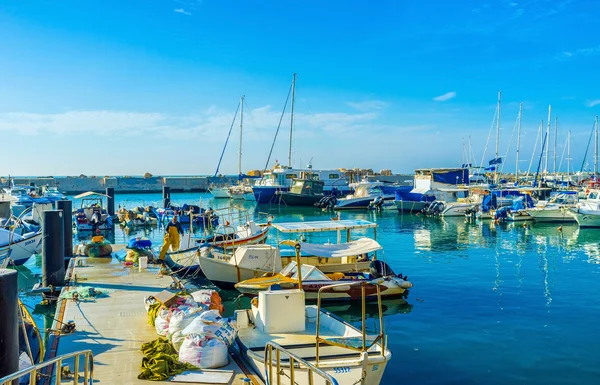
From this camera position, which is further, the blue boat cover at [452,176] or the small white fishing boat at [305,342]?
the blue boat cover at [452,176]

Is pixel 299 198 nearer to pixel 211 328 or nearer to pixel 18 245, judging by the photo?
pixel 18 245

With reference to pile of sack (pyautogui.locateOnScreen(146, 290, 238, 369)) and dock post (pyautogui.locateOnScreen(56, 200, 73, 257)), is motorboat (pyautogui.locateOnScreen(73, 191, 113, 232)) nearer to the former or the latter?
dock post (pyautogui.locateOnScreen(56, 200, 73, 257))

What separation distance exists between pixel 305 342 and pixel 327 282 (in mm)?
6895

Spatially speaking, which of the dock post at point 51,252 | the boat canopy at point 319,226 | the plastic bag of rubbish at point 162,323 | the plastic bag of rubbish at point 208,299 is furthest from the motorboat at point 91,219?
the plastic bag of rubbish at point 162,323

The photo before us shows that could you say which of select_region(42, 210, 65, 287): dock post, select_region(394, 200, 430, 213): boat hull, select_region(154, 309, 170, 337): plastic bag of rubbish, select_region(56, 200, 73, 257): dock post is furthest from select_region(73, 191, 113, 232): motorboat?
select_region(394, 200, 430, 213): boat hull

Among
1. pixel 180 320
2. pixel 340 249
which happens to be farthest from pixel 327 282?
pixel 180 320

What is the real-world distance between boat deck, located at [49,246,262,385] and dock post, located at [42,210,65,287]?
71 centimetres

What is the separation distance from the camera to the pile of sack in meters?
9.20

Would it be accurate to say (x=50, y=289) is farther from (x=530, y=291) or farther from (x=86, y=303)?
(x=530, y=291)

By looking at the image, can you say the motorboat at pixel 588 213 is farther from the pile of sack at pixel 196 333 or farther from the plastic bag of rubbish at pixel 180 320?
the plastic bag of rubbish at pixel 180 320

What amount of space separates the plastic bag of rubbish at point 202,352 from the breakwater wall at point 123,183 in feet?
317

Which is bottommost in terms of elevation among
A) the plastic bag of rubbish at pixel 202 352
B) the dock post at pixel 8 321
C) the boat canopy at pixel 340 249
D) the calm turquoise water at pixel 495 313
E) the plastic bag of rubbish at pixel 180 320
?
the calm turquoise water at pixel 495 313

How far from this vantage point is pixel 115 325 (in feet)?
39.0

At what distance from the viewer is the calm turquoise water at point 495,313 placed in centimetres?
1191
